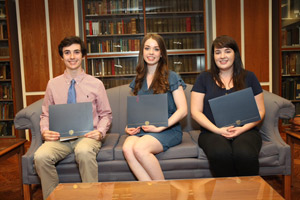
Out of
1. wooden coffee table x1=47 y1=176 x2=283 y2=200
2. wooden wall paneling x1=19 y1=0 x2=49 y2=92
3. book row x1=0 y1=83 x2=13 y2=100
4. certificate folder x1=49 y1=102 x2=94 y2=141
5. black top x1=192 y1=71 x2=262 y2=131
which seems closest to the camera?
wooden coffee table x1=47 y1=176 x2=283 y2=200

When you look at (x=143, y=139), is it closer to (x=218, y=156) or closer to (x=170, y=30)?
(x=218, y=156)

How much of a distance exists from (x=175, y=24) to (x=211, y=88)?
2.61 m

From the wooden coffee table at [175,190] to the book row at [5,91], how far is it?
3.39 m

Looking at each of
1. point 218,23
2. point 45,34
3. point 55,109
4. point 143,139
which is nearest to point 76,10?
point 45,34

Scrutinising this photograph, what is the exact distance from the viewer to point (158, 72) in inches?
85.4

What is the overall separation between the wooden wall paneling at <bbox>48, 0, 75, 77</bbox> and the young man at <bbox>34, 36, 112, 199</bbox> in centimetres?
212

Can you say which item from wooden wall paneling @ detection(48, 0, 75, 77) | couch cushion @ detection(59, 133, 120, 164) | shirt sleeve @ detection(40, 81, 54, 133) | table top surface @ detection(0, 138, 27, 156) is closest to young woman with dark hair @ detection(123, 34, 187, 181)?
couch cushion @ detection(59, 133, 120, 164)

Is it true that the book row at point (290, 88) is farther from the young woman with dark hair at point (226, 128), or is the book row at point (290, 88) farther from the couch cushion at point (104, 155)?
the couch cushion at point (104, 155)

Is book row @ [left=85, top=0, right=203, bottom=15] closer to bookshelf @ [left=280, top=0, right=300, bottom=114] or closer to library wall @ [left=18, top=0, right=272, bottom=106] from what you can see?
library wall @ [left=18, top=0, right=272, bottom=106]

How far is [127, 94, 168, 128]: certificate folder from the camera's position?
200 centimetres

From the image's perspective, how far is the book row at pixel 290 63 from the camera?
4.27 meters

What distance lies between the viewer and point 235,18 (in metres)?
4.15

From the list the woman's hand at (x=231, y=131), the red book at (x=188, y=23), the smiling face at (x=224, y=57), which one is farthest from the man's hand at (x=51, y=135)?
the red book at (x=188, y=23)

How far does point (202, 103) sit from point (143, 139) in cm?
53
